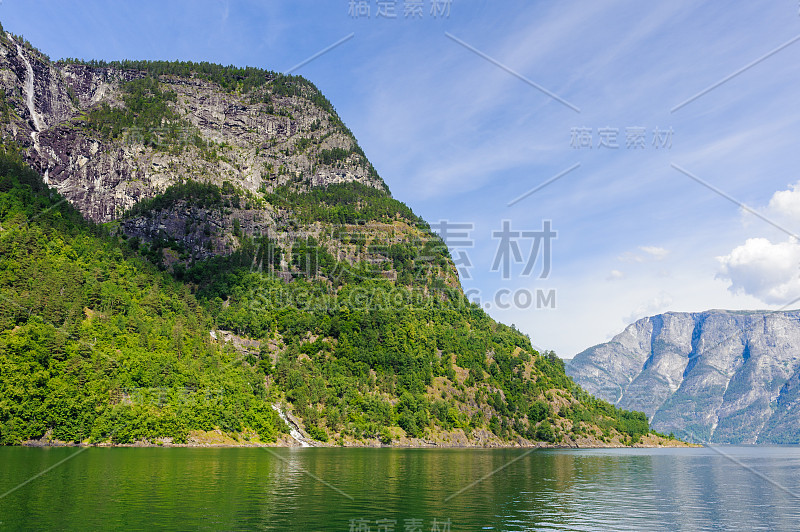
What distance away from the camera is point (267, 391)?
19825 centimetres

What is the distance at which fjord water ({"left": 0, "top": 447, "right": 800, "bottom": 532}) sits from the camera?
47.4 m

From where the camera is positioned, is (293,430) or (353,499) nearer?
(353,499)

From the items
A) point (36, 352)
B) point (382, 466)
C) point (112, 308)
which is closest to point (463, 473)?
point (382, 466)

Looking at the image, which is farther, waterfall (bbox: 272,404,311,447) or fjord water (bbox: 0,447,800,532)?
waterfall (bbox: 272,404,311,447)

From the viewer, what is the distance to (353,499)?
2379 inches

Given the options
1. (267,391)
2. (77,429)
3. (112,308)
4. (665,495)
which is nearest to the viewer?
(665,495)

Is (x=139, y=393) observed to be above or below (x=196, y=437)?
above

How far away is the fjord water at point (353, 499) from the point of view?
156 ft

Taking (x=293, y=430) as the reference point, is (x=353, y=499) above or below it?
above

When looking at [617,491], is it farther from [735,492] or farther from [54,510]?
[54,510]

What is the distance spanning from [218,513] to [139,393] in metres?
119

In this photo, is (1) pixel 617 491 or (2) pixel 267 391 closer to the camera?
(1) pixel 617 491

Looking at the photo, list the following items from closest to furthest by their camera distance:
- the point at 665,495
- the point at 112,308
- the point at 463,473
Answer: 1. the point at 665,495
2. the point at 463,473
3. the point at 112,308

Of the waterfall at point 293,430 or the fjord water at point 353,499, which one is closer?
the fjord water at point 353,499
